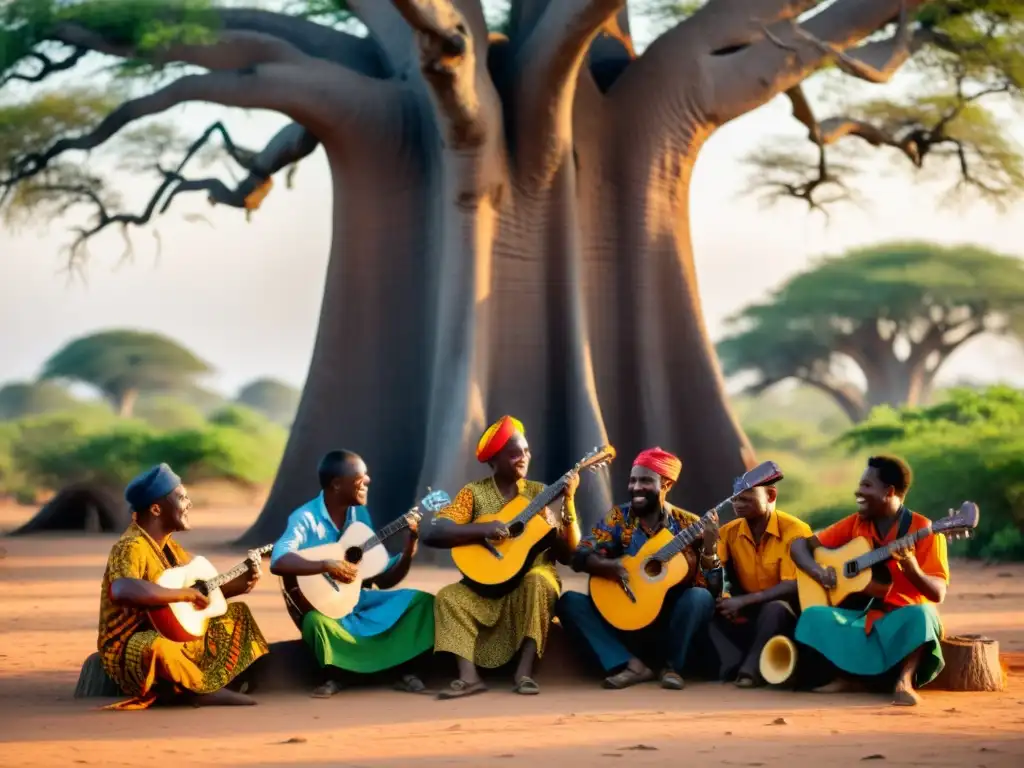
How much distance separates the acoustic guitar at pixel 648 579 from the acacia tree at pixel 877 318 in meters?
29.1

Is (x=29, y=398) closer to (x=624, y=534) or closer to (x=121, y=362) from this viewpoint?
(x=121, y=362)

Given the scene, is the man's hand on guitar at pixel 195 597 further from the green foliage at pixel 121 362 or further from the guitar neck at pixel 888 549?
the green foliage at pixel 121 362

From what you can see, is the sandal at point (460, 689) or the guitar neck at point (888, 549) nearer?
the guitar neck at point (888, 549)

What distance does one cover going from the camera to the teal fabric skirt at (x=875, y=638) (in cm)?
720

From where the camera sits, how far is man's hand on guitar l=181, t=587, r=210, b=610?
704 cm

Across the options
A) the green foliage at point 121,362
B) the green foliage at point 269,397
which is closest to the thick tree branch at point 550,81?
the green foliage at point 121,362

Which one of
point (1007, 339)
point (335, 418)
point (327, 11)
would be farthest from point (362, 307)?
point (1007, 339)

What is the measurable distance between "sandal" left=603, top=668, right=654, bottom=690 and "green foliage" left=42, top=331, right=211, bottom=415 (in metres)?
41.7

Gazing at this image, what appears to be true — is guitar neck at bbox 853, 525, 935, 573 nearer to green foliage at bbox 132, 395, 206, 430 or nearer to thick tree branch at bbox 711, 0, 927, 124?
thick tree branch at bbox 711, 0, 927, 124

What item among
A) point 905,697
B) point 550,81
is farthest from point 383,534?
point 550,81

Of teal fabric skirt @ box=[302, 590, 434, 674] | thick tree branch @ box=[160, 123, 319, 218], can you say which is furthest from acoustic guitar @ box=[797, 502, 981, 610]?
thick tree branch @ box=[160, 123, 319, 218]

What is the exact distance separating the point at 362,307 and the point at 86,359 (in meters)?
33.8

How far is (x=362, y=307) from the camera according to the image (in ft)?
51.2

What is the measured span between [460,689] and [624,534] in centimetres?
108
